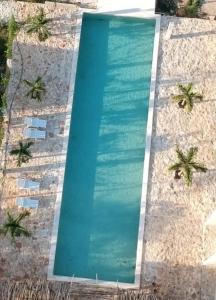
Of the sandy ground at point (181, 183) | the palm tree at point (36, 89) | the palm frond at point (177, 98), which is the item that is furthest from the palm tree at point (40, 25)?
the palm frond at point (177, 98)

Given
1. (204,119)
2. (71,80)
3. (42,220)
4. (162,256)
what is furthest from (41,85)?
(162,256)

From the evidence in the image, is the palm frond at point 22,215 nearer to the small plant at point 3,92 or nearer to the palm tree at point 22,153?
the palm tree at point 22,153

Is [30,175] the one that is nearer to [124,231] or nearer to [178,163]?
[124,231]

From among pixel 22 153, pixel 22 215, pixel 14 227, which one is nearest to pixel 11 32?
pixel 22 153

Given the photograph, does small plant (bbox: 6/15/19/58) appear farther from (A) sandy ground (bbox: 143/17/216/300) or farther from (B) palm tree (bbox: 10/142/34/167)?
(A) sandy ground (bbox: 143/17/216/300)

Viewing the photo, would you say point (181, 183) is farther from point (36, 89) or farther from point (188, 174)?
point (36, 89)

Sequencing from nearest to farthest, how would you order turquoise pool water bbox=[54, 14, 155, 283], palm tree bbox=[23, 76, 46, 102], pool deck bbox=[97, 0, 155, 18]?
turquoise pool water bbox=[54, 14, 155, 283], palm tree bbox=[23, 76, 46, 102], pool deck bbox=[97, 0, 155, 18]

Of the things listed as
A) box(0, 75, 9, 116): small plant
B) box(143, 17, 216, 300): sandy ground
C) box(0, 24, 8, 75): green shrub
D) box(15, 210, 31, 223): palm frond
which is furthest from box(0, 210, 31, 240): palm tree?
box(0, 24, 8, 75): green shrub
